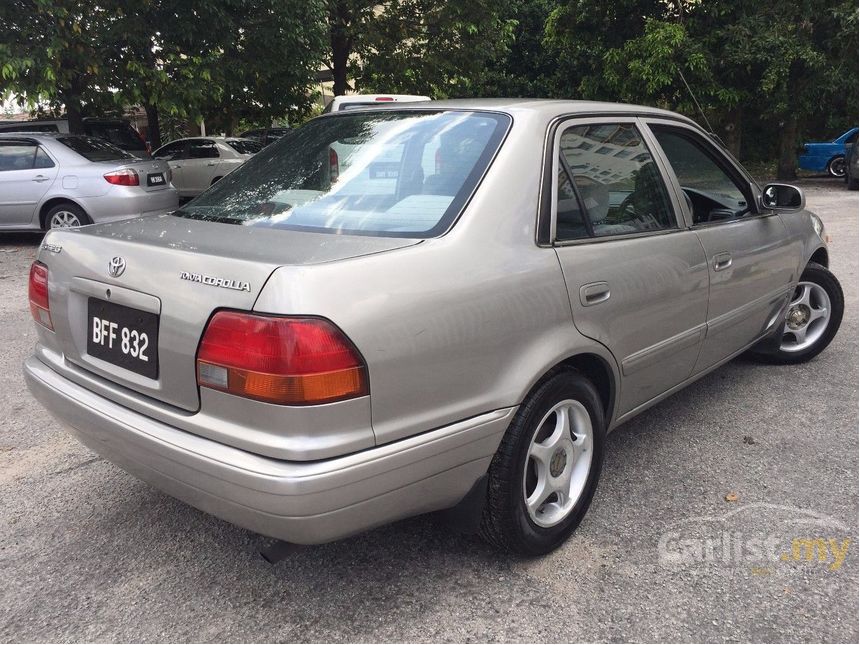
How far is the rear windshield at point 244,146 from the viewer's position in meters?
14.7

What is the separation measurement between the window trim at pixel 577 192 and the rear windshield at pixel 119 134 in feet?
42.1

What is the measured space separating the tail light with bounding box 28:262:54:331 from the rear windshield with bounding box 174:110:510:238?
54 cm

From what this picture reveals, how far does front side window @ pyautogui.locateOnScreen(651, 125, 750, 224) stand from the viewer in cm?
341

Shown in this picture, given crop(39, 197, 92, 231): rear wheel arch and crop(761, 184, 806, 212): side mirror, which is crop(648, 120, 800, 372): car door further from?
crop(39, 197, 92, 231): rear wheel arch

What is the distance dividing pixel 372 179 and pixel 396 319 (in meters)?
0.79

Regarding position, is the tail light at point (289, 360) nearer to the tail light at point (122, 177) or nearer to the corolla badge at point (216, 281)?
the corolla badge at point (216, 281)

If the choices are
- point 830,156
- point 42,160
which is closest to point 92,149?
point 42,160

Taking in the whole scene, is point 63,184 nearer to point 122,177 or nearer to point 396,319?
point 122,177

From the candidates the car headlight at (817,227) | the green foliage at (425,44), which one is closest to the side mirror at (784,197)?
the car headlight at (817,227)

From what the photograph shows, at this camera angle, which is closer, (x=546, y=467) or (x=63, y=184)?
(x=546, y=467)

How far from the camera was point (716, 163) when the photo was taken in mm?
3789

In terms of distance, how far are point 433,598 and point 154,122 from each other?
18.3 m

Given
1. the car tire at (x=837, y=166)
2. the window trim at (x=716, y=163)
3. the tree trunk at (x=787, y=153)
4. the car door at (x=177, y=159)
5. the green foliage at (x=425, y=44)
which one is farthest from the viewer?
the car tire at (x=837, y=166)

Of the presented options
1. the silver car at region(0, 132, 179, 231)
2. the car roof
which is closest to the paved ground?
the car roof
